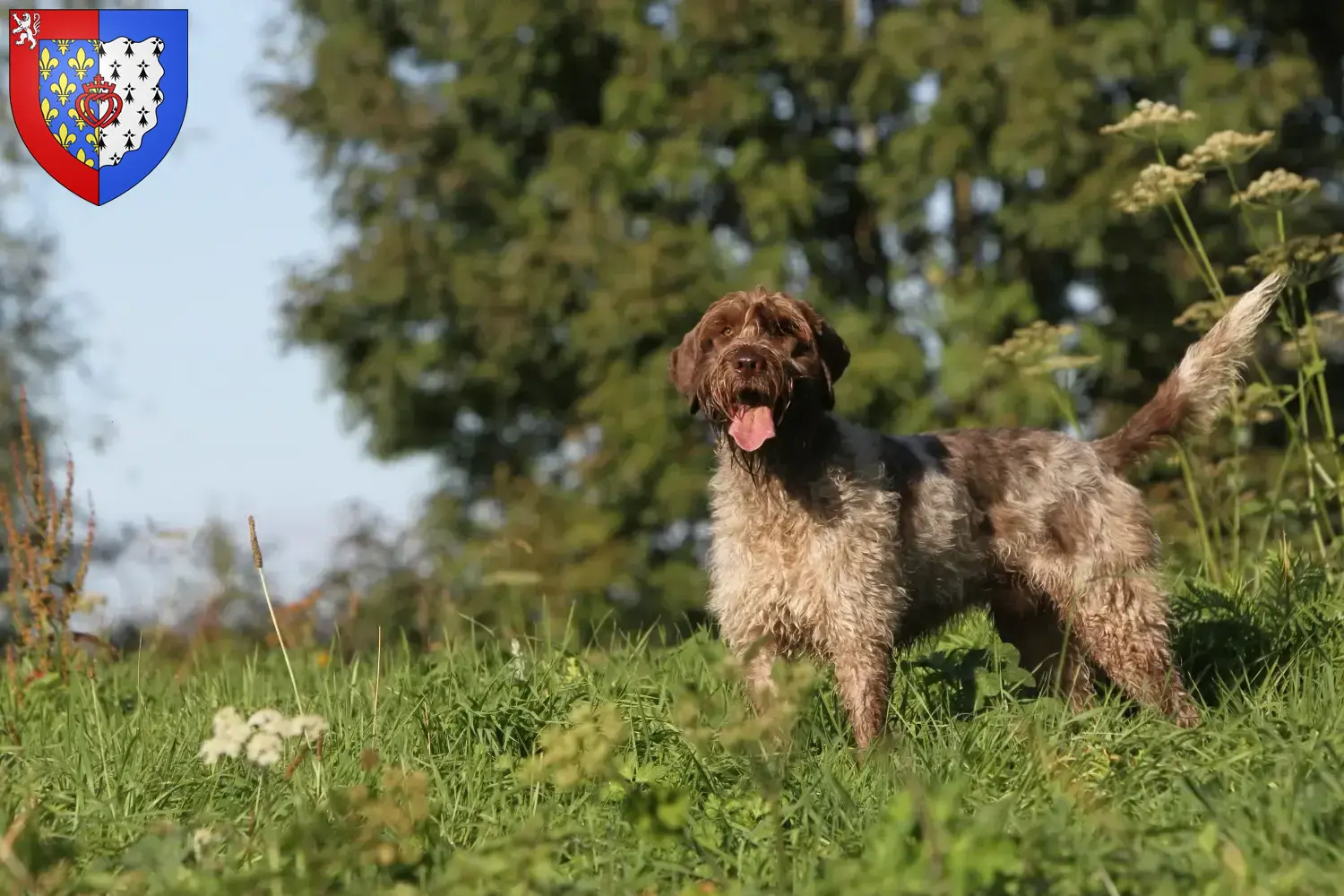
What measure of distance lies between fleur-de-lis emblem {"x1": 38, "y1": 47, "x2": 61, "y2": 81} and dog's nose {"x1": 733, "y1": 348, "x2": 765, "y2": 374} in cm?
537

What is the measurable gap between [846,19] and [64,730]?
1291 centimetres

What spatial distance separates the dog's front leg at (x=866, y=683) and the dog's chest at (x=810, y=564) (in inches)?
4.2

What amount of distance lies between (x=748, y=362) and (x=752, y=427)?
288mm

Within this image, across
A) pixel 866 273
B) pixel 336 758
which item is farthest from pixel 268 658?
pixel 866 273

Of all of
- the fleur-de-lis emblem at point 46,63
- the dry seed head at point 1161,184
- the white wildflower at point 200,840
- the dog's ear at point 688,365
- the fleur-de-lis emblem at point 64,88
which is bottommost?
the white wildflower at point 200,840

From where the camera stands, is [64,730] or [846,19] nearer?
[64,730]

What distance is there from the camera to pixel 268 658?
323 inches

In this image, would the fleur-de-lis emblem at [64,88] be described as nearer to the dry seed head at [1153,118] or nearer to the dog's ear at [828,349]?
the dog's ear at [828,349]

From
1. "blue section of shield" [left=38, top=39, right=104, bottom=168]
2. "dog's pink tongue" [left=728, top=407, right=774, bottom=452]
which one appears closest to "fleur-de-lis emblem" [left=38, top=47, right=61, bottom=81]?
"blue section of shield" [left=38, top=39, right=104, bottom=168]

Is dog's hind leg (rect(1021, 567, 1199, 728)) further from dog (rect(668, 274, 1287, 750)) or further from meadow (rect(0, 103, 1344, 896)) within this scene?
meadow (rect(0, 103, 1344, 896))

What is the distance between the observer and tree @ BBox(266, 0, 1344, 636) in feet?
49.0

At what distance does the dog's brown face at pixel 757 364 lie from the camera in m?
5.96

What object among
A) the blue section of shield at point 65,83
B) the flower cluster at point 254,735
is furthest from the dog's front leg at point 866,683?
the blue section of shield at point 65,83

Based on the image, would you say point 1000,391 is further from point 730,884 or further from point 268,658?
point 730,884
